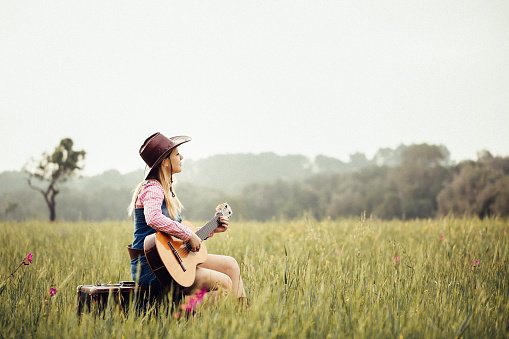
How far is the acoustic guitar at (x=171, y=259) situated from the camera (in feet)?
9.66

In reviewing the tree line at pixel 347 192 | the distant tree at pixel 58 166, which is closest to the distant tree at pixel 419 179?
the tree line at pixel 347 192

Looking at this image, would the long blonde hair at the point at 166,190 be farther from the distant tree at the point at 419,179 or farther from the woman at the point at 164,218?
the distant tree at the point at 419,179

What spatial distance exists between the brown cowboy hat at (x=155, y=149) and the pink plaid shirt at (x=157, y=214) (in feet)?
0.67

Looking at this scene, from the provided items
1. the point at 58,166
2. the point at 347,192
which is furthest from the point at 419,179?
the point at 58,166

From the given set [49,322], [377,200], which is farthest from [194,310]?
[377,200]

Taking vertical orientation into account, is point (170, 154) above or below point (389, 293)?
above

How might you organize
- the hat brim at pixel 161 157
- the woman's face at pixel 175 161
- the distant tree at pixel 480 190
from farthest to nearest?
the distant tree at pixel 480 190 → the woman's face at pixel 175 161 → the hat brim at pixel 161 157

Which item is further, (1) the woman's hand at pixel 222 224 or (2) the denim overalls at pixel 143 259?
(1) the woman's hand at pixel 222 224

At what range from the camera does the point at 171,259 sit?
9.95 feet

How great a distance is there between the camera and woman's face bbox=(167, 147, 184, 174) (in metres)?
3.40

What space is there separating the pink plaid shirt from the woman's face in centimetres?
28

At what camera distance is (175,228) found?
302cm

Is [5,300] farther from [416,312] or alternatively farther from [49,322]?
[416,312]

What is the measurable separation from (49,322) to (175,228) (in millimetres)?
1092
